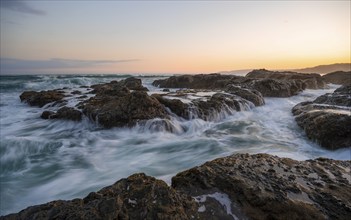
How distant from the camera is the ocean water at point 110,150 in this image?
197 inches

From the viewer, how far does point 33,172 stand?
18.2 feet

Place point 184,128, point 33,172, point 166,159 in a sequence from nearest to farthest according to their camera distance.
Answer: point 33,172
point 166,159
point 184,128

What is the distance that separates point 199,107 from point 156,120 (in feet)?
6.64

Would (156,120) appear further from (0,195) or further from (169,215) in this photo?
(169,215)

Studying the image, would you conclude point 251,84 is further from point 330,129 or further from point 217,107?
point 330,129

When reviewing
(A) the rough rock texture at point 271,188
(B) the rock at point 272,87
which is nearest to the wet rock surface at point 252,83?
(B) the rock at point 272,87

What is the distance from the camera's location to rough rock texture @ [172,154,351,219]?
7.95 ft

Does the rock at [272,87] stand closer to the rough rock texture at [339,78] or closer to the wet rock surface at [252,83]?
the wet rock surface at [252,83]

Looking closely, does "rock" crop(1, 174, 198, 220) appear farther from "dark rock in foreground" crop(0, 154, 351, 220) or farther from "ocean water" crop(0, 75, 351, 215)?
"ocean water" crop(0, 75, 351, 215)

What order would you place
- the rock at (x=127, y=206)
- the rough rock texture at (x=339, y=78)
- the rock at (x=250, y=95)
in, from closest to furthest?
the rock at (x=127, y=206)
the rock at (x=250, y=95)
the rough rock texture at (x=339, y=78)

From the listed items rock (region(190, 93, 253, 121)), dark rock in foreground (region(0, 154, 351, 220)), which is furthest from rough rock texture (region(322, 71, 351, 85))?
dark rock in foreground (region(0, 154, 351, 220))

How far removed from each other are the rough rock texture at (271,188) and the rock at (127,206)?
0.78 ft

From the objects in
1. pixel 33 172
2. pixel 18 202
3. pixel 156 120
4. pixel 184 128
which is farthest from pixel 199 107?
pixel 18 202

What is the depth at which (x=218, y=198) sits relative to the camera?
254 centimetres
